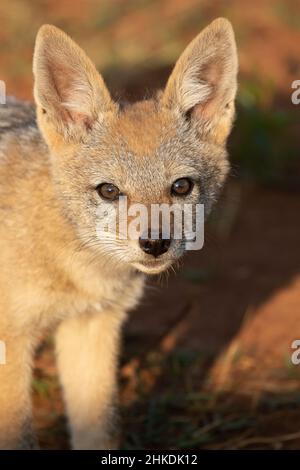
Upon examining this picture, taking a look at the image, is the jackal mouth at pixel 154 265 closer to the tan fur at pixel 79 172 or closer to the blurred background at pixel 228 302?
the tan fur at pixel 79 172

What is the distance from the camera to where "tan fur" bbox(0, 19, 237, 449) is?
4.24m

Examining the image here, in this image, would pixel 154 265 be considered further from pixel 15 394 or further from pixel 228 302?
pixel 228 302

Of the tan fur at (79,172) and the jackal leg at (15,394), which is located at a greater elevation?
the tan fur at (79,172)

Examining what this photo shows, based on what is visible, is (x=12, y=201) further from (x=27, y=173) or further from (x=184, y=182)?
(x=184, y=182)

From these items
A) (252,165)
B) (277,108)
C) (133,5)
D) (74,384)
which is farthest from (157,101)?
(133,5)

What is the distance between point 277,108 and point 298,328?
3566 mm

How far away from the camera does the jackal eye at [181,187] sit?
423 centimetres

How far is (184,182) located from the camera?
4262 mm

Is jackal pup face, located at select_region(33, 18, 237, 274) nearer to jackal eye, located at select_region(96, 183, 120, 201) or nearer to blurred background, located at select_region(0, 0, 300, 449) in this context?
jackal eye, located at select_region(96, 183, 120, 201)

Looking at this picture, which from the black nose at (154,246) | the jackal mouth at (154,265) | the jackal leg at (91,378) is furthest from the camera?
the jackal leg at (91,378)

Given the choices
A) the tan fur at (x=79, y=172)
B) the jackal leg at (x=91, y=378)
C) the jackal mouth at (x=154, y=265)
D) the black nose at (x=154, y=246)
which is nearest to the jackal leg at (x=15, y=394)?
the tan fur at (x=79, y=172)

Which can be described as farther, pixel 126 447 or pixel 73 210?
pixel 126 447

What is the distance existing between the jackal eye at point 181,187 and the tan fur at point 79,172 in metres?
Answer: 0.03
